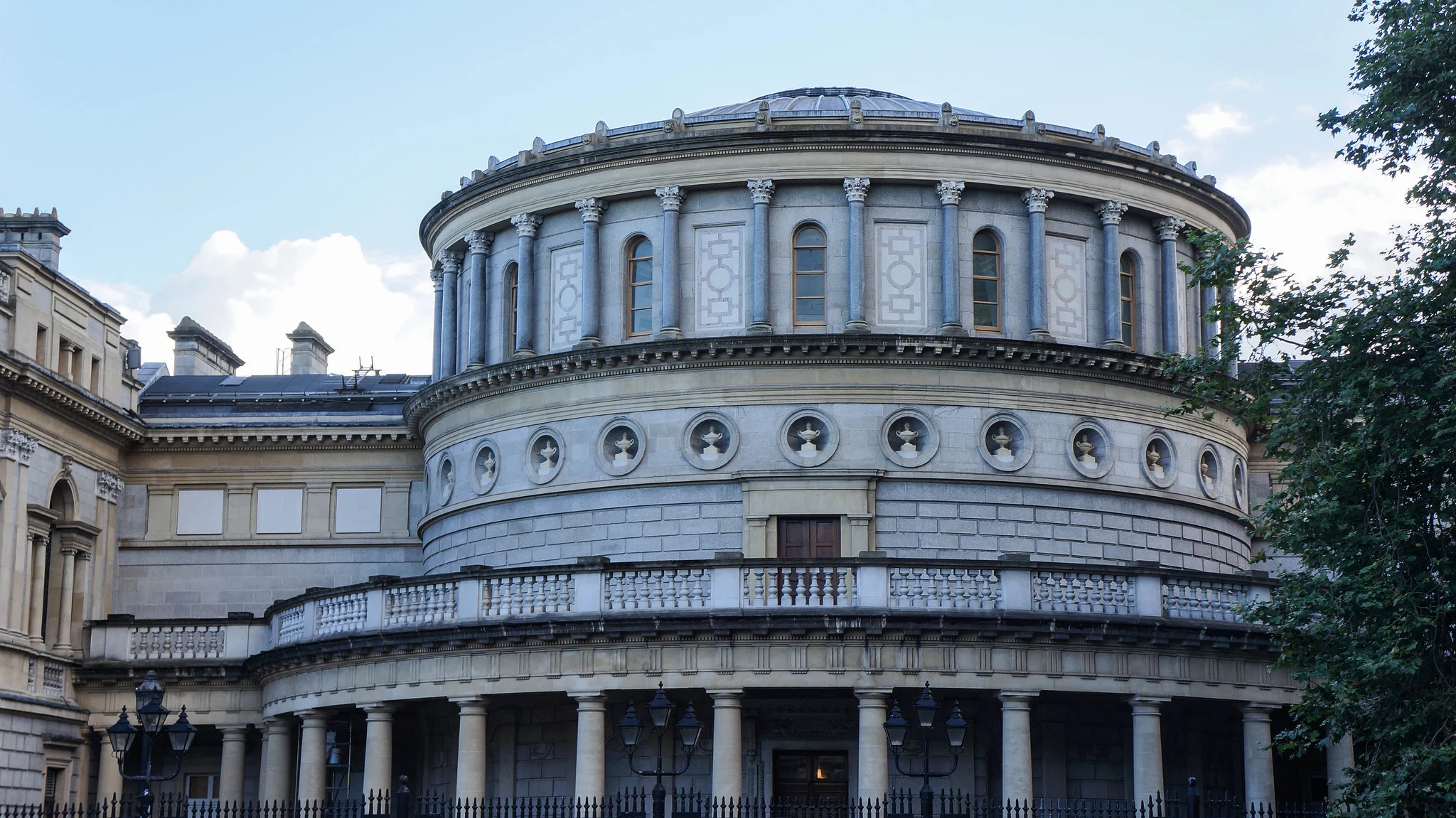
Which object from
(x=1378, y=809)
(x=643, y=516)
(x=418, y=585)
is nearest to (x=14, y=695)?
(x=418, y=585)

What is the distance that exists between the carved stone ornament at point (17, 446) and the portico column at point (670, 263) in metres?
14.6

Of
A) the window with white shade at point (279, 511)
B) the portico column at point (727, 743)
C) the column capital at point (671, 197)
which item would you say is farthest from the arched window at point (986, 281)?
the window with white shade at point (279, 511)

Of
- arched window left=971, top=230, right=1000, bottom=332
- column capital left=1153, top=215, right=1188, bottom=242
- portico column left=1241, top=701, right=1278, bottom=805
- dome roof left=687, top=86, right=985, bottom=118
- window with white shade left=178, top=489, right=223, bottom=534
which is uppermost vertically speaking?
dome roof left=687, top=86, right=985, bottom=118

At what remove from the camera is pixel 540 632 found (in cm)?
3978

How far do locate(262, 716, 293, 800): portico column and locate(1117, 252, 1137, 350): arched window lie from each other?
67.9 feet

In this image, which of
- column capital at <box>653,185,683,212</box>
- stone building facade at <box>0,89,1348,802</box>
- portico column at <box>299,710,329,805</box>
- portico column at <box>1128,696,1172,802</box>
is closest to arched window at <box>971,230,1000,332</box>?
stone building facade at <box>0,89,1348,802</box>

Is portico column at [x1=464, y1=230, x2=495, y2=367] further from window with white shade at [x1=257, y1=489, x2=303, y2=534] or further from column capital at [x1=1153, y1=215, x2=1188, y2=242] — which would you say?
column capital at [x1=1153, y1=215, x2=1188, y2=242]

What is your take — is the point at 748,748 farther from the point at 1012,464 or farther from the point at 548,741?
the point at 1012,464

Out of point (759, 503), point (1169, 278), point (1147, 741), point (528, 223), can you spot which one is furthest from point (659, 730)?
point (1169, 278)

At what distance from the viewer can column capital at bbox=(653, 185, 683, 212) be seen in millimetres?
47062

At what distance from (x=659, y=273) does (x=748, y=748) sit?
11104mm

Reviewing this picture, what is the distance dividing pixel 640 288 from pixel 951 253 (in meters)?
7.06

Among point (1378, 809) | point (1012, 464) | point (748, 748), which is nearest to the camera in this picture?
point (1378, 809)

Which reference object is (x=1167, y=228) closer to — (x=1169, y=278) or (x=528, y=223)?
(x=1169, y=278)
